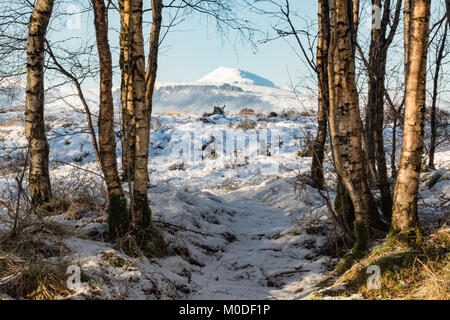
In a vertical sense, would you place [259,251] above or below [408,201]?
below

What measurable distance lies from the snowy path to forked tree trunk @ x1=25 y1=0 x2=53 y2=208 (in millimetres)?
2691

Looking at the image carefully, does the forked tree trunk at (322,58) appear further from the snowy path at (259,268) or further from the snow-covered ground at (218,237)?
the snowy path at (259,268)

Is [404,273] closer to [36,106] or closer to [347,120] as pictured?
[347,120]

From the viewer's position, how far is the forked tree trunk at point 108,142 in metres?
4.05

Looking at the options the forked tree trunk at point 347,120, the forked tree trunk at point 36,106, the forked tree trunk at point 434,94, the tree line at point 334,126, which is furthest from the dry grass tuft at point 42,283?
the forked tree trunk at point 434,94

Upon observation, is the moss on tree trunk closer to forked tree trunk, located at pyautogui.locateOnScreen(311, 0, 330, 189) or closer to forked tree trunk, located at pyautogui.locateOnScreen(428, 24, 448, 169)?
forked tree trunk, located at pyautogui.locateOnScreen(311, 0, 330, 189)

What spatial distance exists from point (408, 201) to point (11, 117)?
19.4 metres

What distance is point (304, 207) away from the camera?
710cm

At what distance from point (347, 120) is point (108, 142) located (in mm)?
2647

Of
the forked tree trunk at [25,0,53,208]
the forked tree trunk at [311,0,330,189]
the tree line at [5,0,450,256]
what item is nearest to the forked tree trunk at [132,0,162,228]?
the tree line at [5,0,450,256]

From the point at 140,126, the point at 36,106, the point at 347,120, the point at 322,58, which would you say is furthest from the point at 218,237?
the point at 322,58

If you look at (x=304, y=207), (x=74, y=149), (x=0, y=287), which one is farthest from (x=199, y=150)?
(x=0, y=287)

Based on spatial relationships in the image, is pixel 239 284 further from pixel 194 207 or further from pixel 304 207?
pixel 304 207

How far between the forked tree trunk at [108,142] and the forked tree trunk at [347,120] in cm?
242
